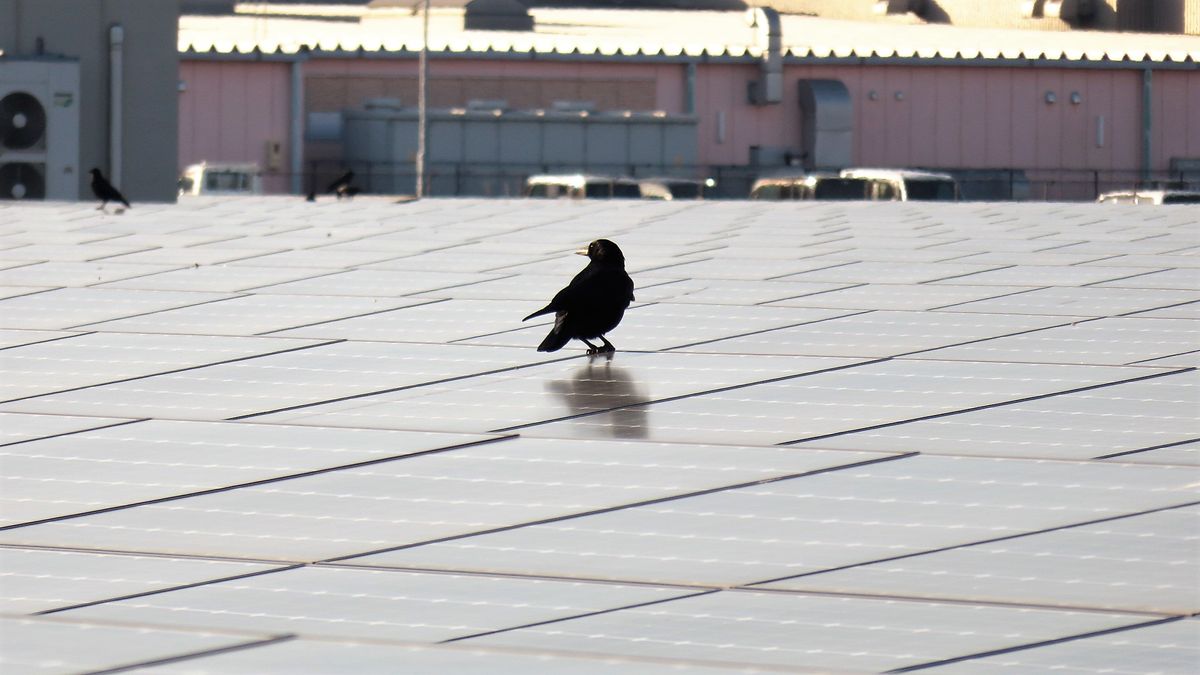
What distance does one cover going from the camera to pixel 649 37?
67.4 metres

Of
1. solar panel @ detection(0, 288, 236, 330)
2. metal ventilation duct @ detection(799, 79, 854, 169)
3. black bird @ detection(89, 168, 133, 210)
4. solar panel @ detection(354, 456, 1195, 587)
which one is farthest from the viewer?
metal ventilation duct @ detection(799, 79, 854, 169)

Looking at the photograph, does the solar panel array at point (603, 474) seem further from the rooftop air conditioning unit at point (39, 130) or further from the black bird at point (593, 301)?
the rooftop air conditioning unit at point (39, 130)

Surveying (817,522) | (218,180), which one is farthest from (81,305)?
(218,180)

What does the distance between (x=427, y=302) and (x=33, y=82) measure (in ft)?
57.0

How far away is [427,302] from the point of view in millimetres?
13688

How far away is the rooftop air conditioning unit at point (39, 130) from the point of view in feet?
96.3

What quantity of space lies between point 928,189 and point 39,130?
19895mm

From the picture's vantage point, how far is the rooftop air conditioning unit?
29.4m

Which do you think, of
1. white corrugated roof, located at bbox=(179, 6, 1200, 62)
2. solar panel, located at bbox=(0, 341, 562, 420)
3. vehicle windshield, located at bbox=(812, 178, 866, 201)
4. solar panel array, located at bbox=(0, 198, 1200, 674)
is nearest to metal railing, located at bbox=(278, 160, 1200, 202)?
white corrugated roof, located at bbox=(179, 6, 1200, 62)

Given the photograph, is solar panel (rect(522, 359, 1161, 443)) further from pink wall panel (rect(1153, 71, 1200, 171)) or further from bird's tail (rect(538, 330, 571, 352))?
pink wall panel (rect(1153, 71, 1200, 171))

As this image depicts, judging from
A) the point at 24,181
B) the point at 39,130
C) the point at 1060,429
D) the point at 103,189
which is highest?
the point at 39,130

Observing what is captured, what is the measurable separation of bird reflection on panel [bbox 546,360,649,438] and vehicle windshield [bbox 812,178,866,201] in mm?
32331

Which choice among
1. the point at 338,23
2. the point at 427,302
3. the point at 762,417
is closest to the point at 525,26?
the point at 338,23

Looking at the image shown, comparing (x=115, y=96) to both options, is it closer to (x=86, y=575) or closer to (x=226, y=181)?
(x=226, y=181)
